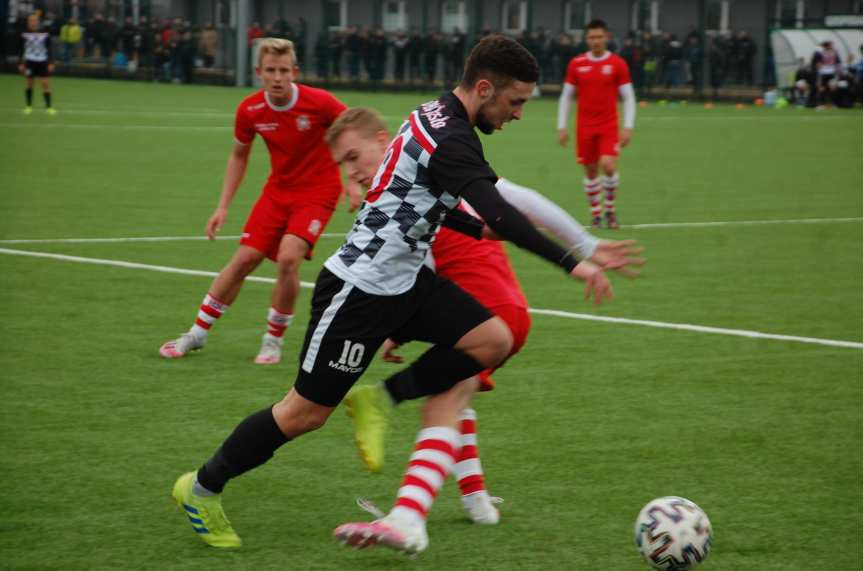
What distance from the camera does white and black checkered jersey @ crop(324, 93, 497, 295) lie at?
4.31m

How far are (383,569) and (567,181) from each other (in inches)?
640

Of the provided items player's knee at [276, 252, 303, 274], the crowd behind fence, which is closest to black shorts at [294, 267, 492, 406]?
player's knee at [276, 252, 303, 274]

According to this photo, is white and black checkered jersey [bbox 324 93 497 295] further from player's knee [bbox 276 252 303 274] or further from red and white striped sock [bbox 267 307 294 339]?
red and white striped sock [bbox 267 307 294 339]

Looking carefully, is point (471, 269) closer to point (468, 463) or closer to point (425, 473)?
point (468, 463)

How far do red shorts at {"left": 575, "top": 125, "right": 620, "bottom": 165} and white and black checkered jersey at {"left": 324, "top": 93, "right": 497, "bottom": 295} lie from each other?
11.4 metres

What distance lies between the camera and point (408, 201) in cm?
446

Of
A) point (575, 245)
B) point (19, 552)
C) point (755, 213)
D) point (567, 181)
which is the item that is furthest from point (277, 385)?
point (567, 181)

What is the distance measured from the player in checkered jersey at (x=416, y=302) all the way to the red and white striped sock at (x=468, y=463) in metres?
0.45

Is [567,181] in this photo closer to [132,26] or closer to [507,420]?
[507,420]

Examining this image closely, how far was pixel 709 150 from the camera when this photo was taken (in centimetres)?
2648

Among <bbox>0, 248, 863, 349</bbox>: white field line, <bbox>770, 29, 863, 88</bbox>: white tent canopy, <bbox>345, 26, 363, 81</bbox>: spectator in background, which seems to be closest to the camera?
<bbox>0, 248, 863, 349</bbox>: white field line

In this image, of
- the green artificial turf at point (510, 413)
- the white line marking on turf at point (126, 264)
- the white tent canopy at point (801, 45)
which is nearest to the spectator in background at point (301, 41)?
the white tent canopy at point (801, 45)

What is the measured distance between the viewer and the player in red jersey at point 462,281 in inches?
186

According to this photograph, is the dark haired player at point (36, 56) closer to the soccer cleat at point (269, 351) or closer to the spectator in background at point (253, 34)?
the spectator in background at point (253, 34)
